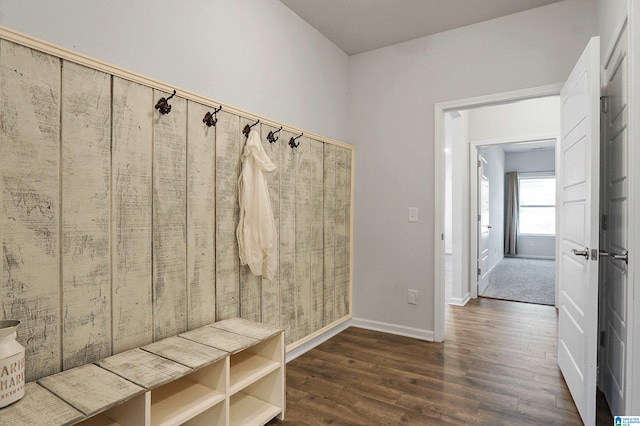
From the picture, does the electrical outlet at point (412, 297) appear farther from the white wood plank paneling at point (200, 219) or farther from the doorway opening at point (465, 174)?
the white wood plank paneling at point (200, 219)

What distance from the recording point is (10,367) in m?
1.12

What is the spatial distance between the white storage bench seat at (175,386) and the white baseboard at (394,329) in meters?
1.60

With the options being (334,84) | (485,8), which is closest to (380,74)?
(334,84)

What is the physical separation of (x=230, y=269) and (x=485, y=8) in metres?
2.62

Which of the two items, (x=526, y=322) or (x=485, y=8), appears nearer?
(x=485, y=8)

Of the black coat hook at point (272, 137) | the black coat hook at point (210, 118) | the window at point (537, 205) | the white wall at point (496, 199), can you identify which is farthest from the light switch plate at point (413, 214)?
the window at point (537, 205)

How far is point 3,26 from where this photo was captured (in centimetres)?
124

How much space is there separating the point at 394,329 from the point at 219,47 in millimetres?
2645

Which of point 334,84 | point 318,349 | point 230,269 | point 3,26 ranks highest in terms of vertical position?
point 334,84

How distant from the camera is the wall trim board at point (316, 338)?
2.65 m

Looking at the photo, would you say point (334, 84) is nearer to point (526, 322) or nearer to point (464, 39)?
point (464, 39)

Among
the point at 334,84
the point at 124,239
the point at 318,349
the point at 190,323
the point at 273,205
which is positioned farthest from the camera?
the point at 334,84

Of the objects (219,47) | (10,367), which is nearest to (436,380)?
(10,367)

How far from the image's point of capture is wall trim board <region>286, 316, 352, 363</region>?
8.70 ft
